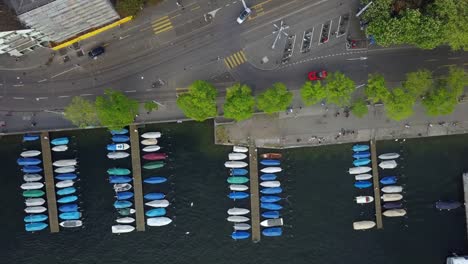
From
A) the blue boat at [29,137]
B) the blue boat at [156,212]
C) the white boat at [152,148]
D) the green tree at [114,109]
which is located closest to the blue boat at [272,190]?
the blue boat at [156,212]

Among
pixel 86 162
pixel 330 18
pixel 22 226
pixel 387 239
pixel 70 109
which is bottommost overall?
pixel 387 239

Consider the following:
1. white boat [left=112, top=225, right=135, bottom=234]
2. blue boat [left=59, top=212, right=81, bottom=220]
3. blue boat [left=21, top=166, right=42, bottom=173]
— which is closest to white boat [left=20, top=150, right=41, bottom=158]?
blue boat [left=21, top=166, right=42, bottom=173]

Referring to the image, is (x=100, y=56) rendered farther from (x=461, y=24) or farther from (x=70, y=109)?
(x=461, y=24)

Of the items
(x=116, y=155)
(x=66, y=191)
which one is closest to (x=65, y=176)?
(x=66, y=191)

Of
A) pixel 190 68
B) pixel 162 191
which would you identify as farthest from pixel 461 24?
pixel 162 191

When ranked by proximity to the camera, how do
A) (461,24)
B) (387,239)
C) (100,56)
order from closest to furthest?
(461,24) < (100,56) < (387,239)
